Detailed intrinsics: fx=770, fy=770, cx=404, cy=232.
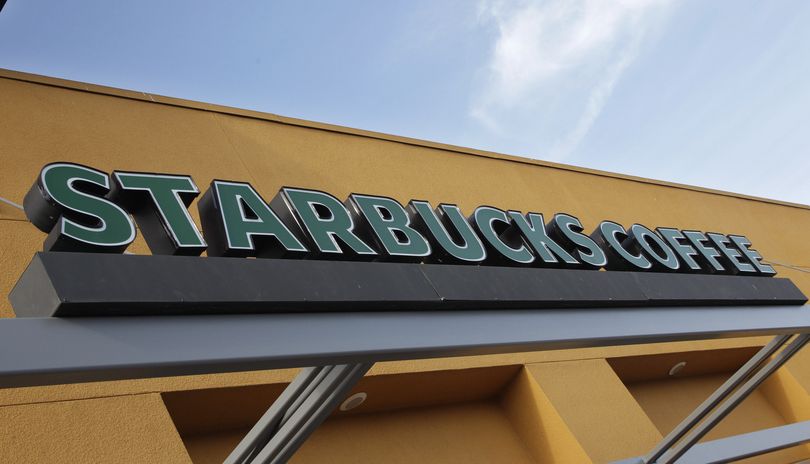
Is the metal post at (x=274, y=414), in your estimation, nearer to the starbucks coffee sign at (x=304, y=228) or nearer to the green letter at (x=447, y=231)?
the starbucks coffee sign at (x=304, y=228)

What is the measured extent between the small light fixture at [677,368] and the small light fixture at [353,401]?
211 inches

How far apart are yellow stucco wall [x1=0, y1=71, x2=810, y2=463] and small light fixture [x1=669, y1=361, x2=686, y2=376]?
218 mm

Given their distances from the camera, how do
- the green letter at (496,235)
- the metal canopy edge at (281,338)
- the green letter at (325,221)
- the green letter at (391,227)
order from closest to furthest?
1. the metal canopy edge at (281,338)
2. the green letter at (325,221)
3. the green letter at (391,227)
4. the green letter at (496,235)

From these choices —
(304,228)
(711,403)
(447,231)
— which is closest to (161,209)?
(304,228)

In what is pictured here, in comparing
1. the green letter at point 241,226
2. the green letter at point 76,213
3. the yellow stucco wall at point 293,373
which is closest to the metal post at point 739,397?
the yellow stucco wall at point 293,373

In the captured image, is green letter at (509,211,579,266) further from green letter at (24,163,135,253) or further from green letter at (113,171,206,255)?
green letter at (24,163,135,253)

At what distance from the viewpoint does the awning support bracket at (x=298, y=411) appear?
181 inches

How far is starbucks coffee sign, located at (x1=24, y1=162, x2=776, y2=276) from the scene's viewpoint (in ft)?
14.1

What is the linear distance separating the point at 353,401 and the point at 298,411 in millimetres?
3114

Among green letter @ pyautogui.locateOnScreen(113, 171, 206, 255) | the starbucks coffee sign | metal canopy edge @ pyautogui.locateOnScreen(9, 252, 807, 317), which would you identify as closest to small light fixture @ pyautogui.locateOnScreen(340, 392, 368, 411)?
the starbucks coffee sign

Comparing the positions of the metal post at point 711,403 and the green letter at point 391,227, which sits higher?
the green letter at point 391,227

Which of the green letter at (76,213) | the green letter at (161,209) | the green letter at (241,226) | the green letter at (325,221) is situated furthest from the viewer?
the green letter at (325,221)

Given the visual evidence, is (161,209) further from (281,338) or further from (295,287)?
(281,338)

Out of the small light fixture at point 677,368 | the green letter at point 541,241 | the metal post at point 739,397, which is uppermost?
Result: the green letter at point 541,241
